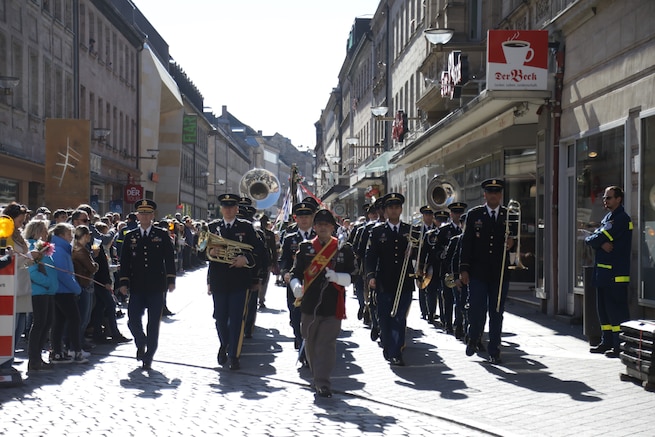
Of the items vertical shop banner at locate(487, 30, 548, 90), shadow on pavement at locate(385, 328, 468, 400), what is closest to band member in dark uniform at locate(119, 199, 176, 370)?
shadow on pavement at locate(385, 328, 468, 400)

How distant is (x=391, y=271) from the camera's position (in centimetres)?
1103

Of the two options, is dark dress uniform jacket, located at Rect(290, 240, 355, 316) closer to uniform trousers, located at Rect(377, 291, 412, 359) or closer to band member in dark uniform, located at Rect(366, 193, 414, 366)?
band member in dark uniform, located at Rect(366, 193, 414, 366)


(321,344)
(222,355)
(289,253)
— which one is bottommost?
(222,355)

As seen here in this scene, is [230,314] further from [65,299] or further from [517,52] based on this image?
[517,52]

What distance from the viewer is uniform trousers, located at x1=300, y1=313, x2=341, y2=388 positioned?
8805mm

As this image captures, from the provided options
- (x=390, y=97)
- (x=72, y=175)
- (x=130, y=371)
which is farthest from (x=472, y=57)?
(x=390, y=97)

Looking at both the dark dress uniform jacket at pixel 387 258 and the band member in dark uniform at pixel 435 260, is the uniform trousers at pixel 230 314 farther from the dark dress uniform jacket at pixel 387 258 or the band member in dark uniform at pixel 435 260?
the band member in dark uniform at pixel 435 260

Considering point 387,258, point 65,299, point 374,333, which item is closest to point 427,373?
point 387,258

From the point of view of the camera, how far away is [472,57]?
915 inches

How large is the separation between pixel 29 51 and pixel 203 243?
804 inches

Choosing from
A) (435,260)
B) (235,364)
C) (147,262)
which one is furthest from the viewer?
(435,260)

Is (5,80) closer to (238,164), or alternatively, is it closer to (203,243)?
(203,243)

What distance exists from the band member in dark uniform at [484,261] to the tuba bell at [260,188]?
18746 millimetres

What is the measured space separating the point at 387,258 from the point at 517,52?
5216mm
